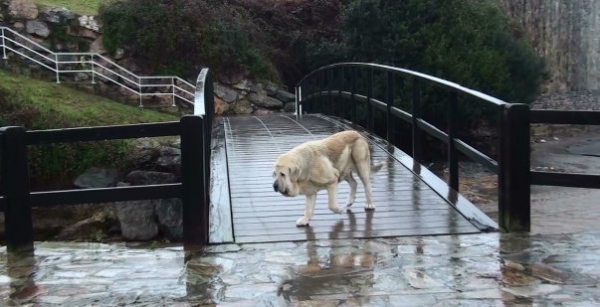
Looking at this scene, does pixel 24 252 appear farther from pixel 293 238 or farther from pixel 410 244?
pixel 410 244

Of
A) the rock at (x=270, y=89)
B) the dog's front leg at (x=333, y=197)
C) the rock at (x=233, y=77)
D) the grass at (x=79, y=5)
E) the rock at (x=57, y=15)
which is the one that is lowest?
the dog's front leg at (x=333, y=197)

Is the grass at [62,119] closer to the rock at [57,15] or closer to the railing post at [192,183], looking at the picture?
the rock at [57,15]

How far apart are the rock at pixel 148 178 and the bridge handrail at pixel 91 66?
5.29 meters

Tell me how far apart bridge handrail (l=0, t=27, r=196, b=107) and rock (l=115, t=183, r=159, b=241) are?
6946 mm

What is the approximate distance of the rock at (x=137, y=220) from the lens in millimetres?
13883

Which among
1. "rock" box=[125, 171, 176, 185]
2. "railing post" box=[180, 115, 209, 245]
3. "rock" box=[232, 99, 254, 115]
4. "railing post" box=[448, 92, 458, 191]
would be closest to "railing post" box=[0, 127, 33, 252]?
"railing post" box=[180, 115, 209, 245]

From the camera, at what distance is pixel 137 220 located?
551 inches

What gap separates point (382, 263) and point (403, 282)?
0.44m

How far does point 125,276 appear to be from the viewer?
5324mm

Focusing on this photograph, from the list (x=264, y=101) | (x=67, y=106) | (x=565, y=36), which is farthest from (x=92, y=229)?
(x=565, y=36)

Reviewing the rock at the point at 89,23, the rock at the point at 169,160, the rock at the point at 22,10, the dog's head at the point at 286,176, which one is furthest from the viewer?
the rock at the point at 89,23

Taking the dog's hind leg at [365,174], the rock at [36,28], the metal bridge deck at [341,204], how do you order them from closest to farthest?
the metal bridge deck at [341,204] → the dog's hind leg at [365,174] → the rock at [36,28]

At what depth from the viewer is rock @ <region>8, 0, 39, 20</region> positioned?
69.5 feet

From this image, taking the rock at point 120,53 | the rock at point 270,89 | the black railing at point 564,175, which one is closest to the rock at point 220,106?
the rock at point 270,89
